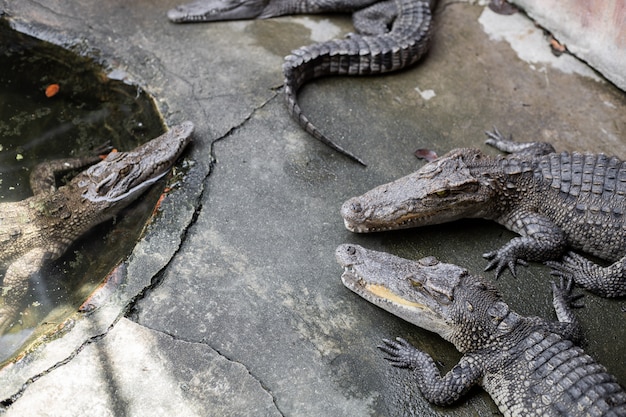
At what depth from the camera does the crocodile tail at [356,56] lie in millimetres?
4594

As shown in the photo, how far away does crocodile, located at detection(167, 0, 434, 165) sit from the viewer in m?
4.63

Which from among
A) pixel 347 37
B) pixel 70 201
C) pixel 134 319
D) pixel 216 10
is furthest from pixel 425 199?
pixel 216 10

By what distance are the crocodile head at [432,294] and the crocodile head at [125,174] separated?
1474mm

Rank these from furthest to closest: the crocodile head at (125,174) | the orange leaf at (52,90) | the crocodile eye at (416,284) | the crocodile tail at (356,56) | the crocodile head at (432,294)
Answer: the orange leaf at (52,90)
the crocodile tail at (356,56)
the crocodile head at (125,174)
the crocodile eye at (416,284)
the crocodile head at (432,294)

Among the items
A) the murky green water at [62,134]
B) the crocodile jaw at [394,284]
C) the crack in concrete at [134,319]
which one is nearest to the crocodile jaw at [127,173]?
the murky green water at [62,134]

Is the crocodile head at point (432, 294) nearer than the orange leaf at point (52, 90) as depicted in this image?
Yes

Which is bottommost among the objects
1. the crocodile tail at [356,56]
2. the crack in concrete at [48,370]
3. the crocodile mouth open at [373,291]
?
the crack in concrete at [48,370]

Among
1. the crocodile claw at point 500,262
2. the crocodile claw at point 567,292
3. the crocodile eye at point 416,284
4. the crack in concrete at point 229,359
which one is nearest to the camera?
the crack in concrete at point 229,359

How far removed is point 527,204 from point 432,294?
1.11 meters

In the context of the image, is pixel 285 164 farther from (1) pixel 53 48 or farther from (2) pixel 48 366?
(1) pixel 53 48

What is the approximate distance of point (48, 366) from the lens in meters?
3.02

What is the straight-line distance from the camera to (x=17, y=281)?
360 centimetres

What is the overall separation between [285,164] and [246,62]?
4.10 feet

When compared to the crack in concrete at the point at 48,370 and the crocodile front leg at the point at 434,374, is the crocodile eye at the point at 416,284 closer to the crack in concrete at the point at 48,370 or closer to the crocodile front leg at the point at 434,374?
the crocodile front leg at the point at 434,374
